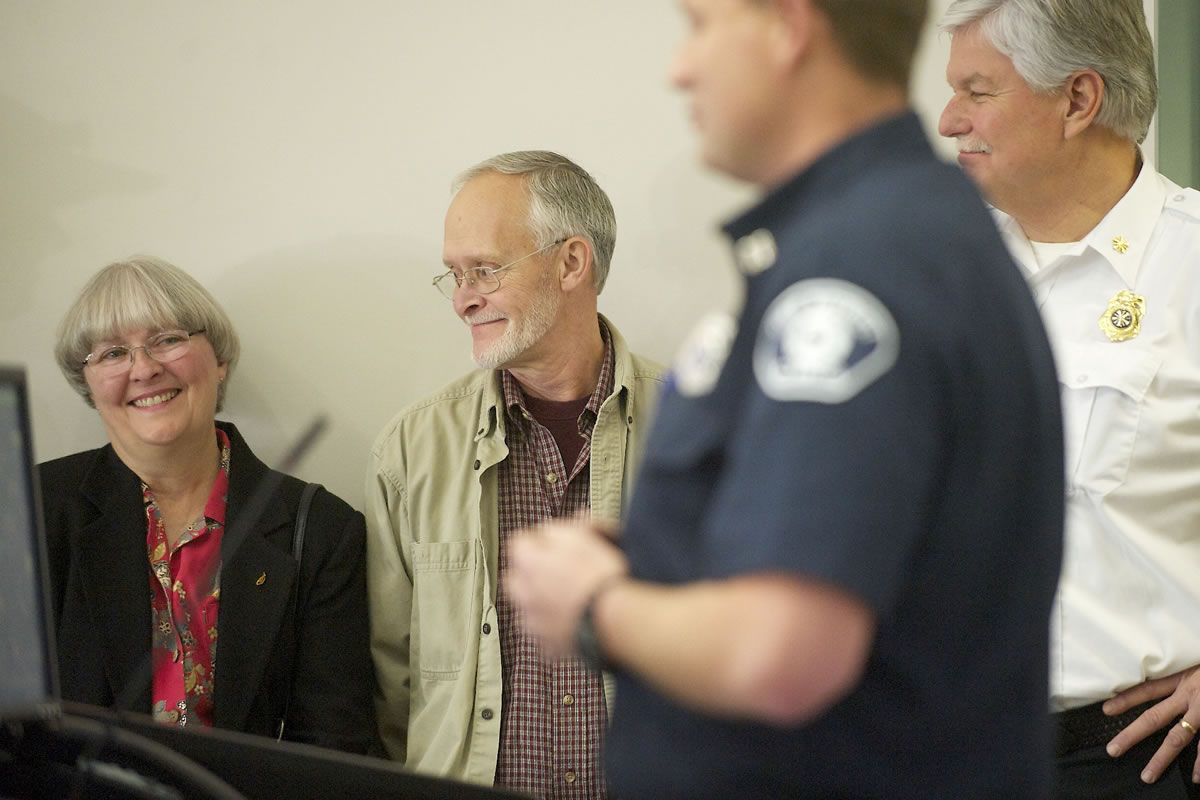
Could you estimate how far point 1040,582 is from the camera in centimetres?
94

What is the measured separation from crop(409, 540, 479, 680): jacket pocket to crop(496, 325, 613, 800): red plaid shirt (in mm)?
65

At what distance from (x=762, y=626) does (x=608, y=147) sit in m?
2.02

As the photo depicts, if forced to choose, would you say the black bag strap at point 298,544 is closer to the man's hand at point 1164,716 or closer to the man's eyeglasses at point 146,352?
the man's eyeglasses at point 146,352

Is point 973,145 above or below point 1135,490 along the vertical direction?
above

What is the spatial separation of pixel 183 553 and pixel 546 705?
0.81 m

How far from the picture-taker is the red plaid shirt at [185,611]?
90.9 inches

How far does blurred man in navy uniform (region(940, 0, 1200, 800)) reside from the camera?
71.5 inches

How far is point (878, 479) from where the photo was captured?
0.79 metres

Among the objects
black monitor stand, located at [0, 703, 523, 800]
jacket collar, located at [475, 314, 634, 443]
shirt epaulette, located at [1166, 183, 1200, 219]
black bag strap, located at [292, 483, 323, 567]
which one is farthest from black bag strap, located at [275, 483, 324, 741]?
shirt epaulette, located at [1166, 183, 1200, 219]

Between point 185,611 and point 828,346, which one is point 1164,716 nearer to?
point 828,346

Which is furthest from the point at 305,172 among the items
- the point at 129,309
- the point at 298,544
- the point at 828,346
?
the point at 828,346

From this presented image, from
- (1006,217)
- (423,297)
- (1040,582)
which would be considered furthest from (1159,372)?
(423,297)

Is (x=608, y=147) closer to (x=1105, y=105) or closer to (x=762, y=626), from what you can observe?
(x=1105, y=105)

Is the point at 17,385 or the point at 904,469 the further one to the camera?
the point at 17,385
